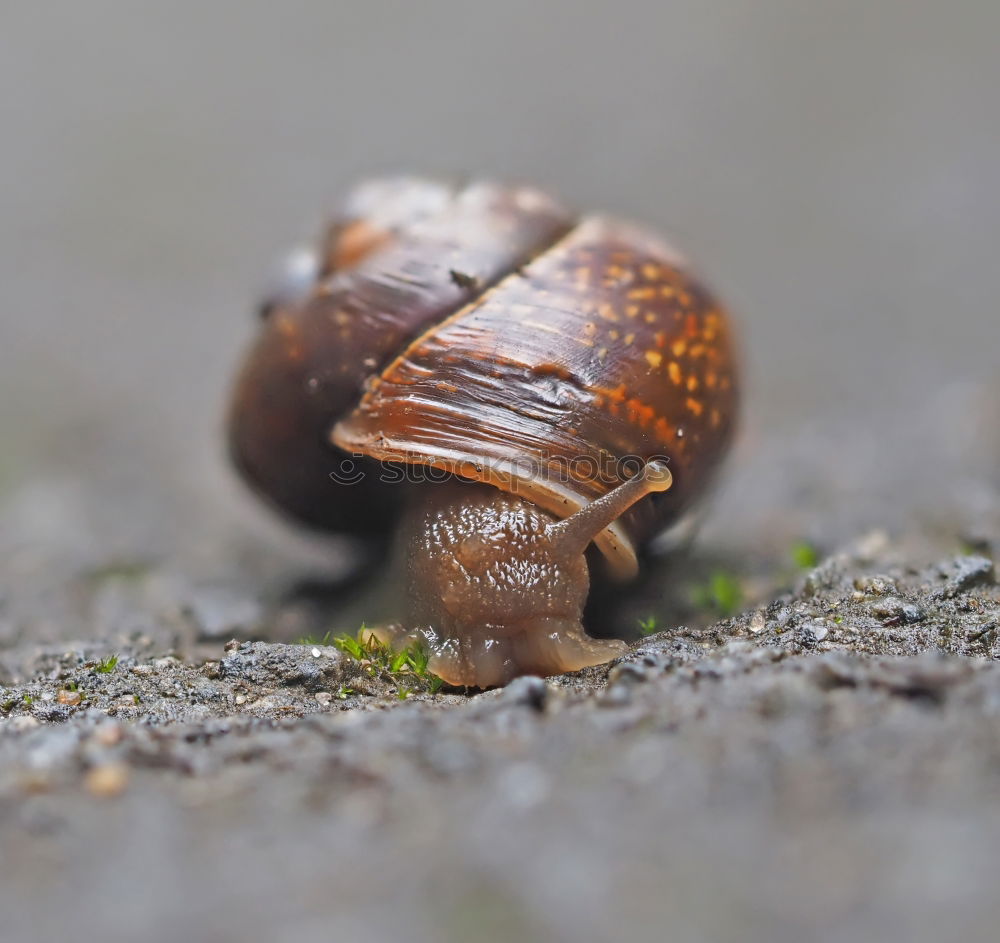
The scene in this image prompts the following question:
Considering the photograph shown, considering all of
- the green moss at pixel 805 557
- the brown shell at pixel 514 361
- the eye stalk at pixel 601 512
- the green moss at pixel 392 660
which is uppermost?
the brown shell at pixel 514 361

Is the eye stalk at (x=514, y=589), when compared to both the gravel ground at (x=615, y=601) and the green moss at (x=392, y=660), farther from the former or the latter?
the gravel ground at (x=615, y=601)

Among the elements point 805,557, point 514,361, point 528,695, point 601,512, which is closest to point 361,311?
point 514,361

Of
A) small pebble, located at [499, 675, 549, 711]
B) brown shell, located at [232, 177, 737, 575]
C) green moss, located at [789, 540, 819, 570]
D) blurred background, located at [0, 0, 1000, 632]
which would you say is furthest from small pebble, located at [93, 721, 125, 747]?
green moss, located at [789, 540, 819, 570]

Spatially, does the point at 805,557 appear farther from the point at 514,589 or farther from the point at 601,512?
the point at 514,589

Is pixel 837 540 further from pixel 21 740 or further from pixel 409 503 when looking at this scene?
pixel 21 740

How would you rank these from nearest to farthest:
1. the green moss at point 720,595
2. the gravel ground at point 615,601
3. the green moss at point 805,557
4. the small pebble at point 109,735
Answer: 1. the gravel ground at point 615,601
2. the small pebble at point 109,735
3. the green moss at point 720,595
4. the green moss at point 805,557

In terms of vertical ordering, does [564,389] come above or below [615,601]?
above

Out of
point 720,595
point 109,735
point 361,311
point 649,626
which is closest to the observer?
point 109,735

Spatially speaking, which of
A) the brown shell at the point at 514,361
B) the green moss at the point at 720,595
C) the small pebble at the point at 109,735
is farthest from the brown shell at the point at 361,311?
the small pebble at the point at 109,735
